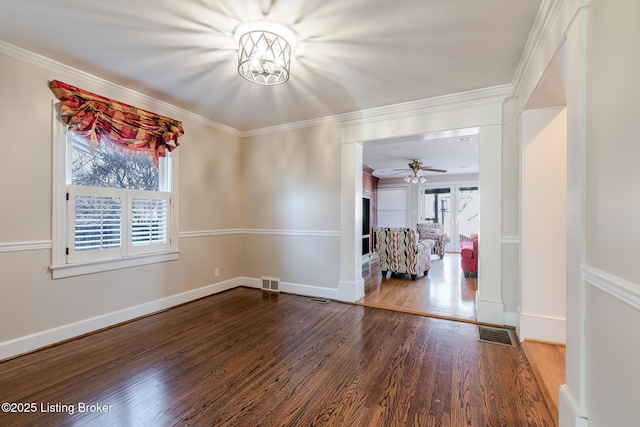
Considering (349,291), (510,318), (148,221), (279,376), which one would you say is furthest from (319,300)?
(148,221)

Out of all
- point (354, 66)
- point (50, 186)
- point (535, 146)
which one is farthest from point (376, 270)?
point (50, 186)

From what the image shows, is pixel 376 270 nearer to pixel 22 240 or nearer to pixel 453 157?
pixel 453 157

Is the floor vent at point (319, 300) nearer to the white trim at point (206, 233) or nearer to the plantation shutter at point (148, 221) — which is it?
the white trim at point (206, 233)

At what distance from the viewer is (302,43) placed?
7.38ft

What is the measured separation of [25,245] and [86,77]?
5.52 ft

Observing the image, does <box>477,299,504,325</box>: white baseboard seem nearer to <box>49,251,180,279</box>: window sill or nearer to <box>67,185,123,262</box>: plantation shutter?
<box>49,251,180,279</box>: window sill

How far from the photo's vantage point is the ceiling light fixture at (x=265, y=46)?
2.08m

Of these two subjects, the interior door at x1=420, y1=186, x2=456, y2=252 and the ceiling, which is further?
the interior door at x1=420, y1=186, x2=456, y2=252

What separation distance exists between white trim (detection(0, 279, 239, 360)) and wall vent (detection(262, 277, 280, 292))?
815mm

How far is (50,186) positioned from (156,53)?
61.3 inches

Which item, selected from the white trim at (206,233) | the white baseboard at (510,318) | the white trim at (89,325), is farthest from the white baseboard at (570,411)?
the white trim at (206,233)

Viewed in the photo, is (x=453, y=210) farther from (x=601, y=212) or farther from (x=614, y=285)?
(x=614, y=285)

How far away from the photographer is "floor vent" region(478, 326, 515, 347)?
8.82 ft

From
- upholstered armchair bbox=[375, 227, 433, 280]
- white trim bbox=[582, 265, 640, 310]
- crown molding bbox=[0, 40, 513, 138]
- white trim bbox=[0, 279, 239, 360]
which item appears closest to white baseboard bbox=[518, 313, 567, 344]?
white trim bbox=[582, 265, 640, 310]
